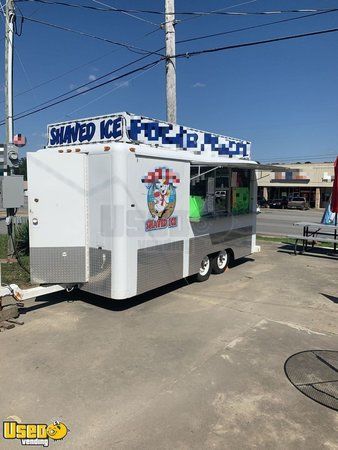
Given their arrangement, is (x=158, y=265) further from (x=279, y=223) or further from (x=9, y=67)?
(x=279, y=223)

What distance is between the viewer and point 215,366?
446 cm

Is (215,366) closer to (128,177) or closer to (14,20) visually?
(128,177)

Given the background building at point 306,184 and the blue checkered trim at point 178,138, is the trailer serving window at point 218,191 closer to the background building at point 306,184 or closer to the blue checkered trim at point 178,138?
the blue checkered trim at point 178,138

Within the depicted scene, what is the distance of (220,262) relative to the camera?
9.02 metres

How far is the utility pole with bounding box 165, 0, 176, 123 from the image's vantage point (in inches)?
407

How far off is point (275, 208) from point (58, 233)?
42.3m

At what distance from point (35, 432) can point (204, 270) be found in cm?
545

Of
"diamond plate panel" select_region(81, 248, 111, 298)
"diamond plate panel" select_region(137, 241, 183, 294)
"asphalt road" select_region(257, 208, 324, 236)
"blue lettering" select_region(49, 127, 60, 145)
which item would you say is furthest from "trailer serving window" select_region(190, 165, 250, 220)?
"asphalt road" select_region(257, 208, 324, 236)

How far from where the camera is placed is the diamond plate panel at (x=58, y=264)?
6.17 metres

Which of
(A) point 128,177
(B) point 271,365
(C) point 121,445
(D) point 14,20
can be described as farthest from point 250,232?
(D) point 14,20

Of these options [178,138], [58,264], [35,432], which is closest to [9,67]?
[178,138]

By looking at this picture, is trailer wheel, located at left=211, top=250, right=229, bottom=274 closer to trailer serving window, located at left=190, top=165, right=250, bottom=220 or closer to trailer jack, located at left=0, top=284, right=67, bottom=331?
trailer serving window, located at left=190, top=165, right=250, bottom=220

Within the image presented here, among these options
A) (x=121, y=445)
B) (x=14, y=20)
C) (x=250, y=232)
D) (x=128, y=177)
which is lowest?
(x=121, y=445)

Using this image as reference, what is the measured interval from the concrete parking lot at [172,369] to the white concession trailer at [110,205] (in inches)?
26.6
